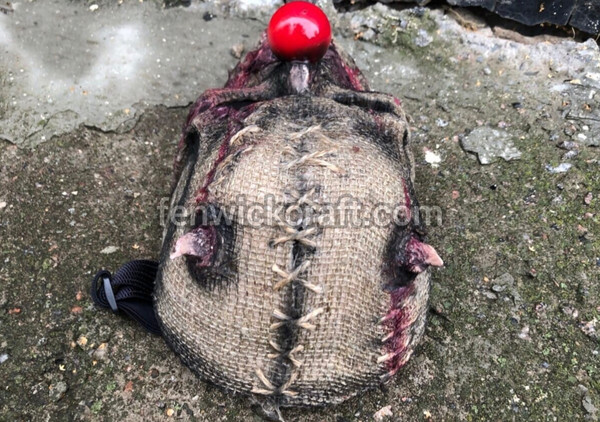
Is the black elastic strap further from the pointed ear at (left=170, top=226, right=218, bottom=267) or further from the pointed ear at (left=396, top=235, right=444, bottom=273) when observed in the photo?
the pointed ear at (left=396, top=235, right=444, bottom=273)

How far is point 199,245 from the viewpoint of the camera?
1.80m

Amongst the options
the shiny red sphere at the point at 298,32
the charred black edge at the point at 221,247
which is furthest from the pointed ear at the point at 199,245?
the shiny red sphere at the point at 298,32

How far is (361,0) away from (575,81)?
152 centimetres

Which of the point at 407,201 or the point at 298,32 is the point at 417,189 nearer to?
the point at 407,201

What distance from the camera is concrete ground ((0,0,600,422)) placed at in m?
2.23

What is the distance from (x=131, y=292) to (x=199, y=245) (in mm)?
656

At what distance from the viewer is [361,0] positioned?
3785 mm

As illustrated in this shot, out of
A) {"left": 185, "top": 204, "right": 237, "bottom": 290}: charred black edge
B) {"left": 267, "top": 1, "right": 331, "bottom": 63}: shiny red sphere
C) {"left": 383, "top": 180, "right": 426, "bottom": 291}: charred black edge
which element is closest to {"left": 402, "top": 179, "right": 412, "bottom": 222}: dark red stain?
{"left": 383, "top": 180, "right": 426, "bottom": 291}: charred black edge

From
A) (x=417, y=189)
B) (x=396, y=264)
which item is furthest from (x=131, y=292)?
(x=417, y=189)

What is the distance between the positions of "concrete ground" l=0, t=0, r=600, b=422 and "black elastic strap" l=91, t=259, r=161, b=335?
105mm

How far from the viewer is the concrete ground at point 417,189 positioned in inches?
87.9

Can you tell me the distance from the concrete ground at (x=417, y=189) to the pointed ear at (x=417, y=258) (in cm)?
67

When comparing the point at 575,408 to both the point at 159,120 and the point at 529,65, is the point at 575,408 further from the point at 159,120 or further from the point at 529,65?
the point at 159,120

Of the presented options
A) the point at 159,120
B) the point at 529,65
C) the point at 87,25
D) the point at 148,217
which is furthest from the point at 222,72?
the point at 529,65
